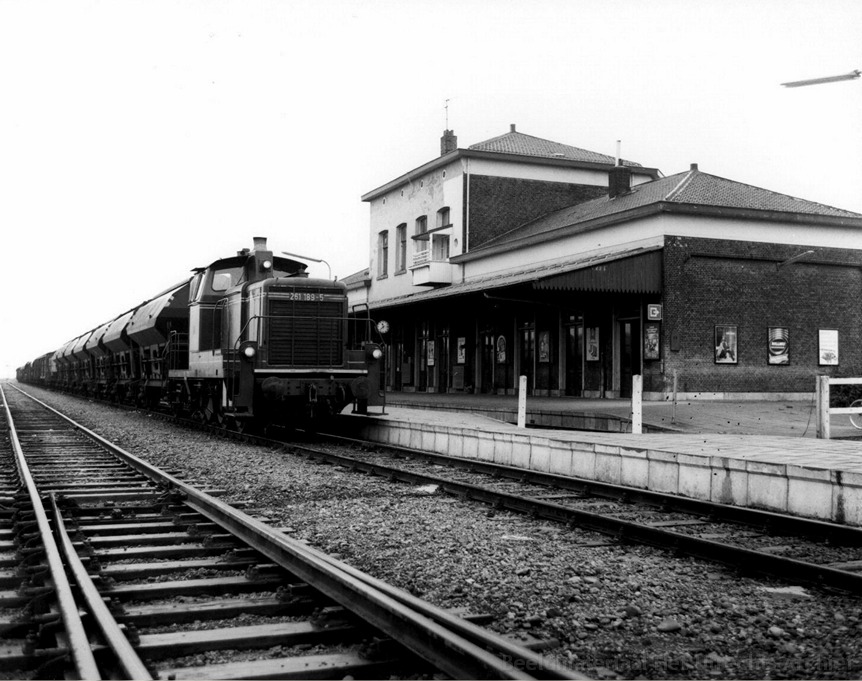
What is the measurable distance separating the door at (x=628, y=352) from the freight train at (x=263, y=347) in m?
9.82

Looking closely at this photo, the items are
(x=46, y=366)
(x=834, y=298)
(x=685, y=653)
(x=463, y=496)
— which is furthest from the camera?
(x=46, y=366)

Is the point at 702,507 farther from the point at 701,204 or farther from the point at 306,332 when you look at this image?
the point at 701,204

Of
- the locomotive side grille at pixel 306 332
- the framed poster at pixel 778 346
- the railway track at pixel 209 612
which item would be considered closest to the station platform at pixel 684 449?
the locomotive side grille at pixel 306 332

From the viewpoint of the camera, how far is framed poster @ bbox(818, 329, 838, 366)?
2456cm

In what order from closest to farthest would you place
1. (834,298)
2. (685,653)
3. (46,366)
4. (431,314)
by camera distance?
(685,653) → (834,298) → (431,314) → (46,366)

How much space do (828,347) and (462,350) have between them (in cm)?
1292

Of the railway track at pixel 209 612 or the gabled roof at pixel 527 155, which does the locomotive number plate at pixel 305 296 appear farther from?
the gabled roof at pixel 527 155

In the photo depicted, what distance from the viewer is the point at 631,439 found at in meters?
12.4

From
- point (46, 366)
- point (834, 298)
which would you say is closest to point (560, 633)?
point (834, 298)

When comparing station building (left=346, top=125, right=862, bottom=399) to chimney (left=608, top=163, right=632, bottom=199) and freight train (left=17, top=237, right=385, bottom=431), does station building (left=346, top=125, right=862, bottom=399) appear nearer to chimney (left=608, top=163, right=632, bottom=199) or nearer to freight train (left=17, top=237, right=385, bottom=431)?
chimney (left=608, top=163, right=632, bottom=199)

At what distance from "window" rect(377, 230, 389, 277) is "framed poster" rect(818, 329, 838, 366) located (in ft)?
68.7

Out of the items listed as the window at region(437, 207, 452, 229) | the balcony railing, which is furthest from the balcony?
the window at region(437, 207, 452, 229)

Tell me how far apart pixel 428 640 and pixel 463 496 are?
5115 mm

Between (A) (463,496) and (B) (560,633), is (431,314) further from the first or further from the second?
(B) (560,633)
